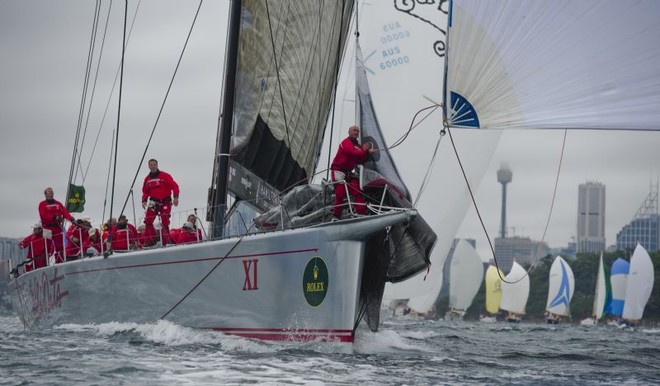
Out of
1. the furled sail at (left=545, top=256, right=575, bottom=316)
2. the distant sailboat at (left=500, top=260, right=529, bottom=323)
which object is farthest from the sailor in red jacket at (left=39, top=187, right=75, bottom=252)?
the distant sailboat at (left=500, top=260, right=529, bottom=323)

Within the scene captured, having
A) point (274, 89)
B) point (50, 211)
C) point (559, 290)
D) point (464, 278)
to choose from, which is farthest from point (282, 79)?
point (559, 290)

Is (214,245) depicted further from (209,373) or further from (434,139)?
(434,139)

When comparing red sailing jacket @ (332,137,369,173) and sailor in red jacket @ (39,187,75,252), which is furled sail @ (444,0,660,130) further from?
sailor in red jacket @ (39,187,75,252)

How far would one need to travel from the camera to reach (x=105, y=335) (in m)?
14.9

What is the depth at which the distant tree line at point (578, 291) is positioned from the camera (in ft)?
273

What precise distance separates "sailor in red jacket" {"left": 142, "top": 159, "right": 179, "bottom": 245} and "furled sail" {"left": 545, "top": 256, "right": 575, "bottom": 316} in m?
56.9

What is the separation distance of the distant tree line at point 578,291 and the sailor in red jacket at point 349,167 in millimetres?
66611

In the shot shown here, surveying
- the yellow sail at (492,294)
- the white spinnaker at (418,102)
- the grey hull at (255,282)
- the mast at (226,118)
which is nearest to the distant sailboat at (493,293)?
the yellow sail at (492,294)

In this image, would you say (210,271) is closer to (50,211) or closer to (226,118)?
(226,118)

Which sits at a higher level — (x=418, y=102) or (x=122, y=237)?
(x=418, y=102)

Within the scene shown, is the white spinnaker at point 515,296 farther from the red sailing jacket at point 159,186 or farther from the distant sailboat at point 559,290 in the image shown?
the red sailing jacket at point 159,186

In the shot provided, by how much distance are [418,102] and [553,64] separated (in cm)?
1391

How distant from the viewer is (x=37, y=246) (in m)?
18.9

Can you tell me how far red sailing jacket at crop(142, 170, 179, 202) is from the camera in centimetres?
1577
